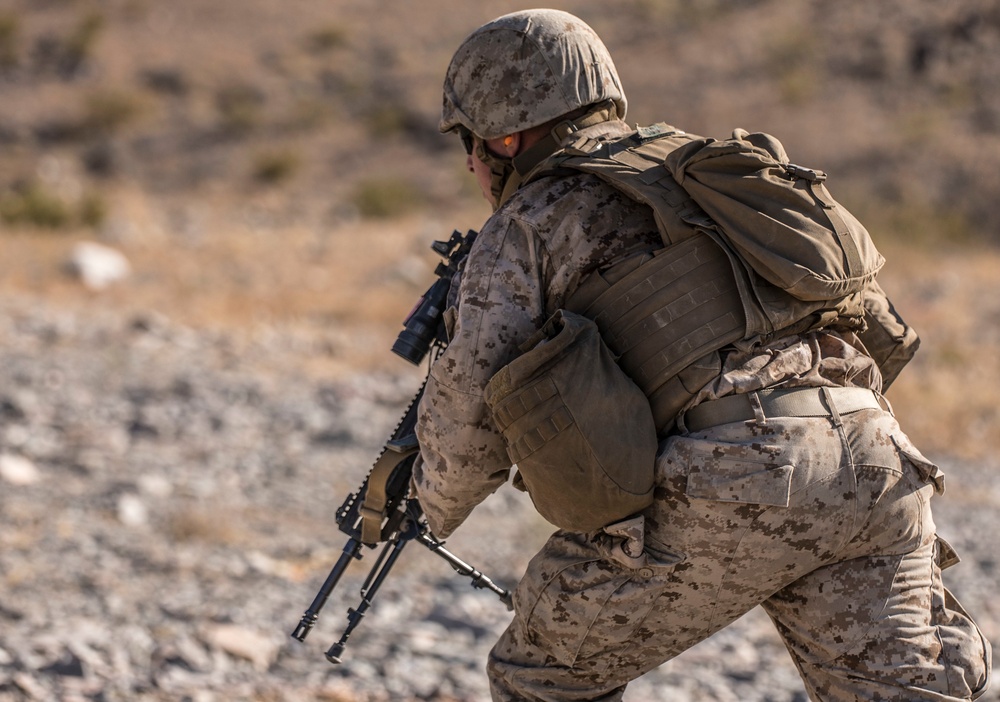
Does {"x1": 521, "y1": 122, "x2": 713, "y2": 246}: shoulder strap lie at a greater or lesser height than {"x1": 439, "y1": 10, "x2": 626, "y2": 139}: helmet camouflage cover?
lesser

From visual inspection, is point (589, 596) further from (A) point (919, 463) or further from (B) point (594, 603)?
(A) point (919, 463)

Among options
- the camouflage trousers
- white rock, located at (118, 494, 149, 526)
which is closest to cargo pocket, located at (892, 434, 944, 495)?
the camouflage trousers

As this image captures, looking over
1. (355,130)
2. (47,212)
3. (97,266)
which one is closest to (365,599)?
(97,266)

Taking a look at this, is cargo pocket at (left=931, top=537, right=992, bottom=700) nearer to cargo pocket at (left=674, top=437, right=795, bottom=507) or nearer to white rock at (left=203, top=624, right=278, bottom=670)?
cargo pocket at (left=674, top=437, right=795, bottom=507)

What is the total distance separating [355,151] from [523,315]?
21.3m

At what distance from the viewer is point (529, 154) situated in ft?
7.97

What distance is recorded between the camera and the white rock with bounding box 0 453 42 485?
225 inches

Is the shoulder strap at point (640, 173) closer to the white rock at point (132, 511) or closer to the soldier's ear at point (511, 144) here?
the soldier's ear at point (511, 144)

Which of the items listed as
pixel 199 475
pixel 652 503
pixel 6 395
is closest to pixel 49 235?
pixel 6 395

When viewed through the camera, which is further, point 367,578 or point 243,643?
point 243,643

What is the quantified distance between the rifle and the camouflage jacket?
0.19 metres

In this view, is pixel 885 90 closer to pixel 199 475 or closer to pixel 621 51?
pixel 621 51

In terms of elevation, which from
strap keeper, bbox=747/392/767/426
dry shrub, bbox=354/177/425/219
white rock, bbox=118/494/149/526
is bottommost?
strap keeper, bbox=747/392/767/426

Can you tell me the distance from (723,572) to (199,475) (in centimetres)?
443
